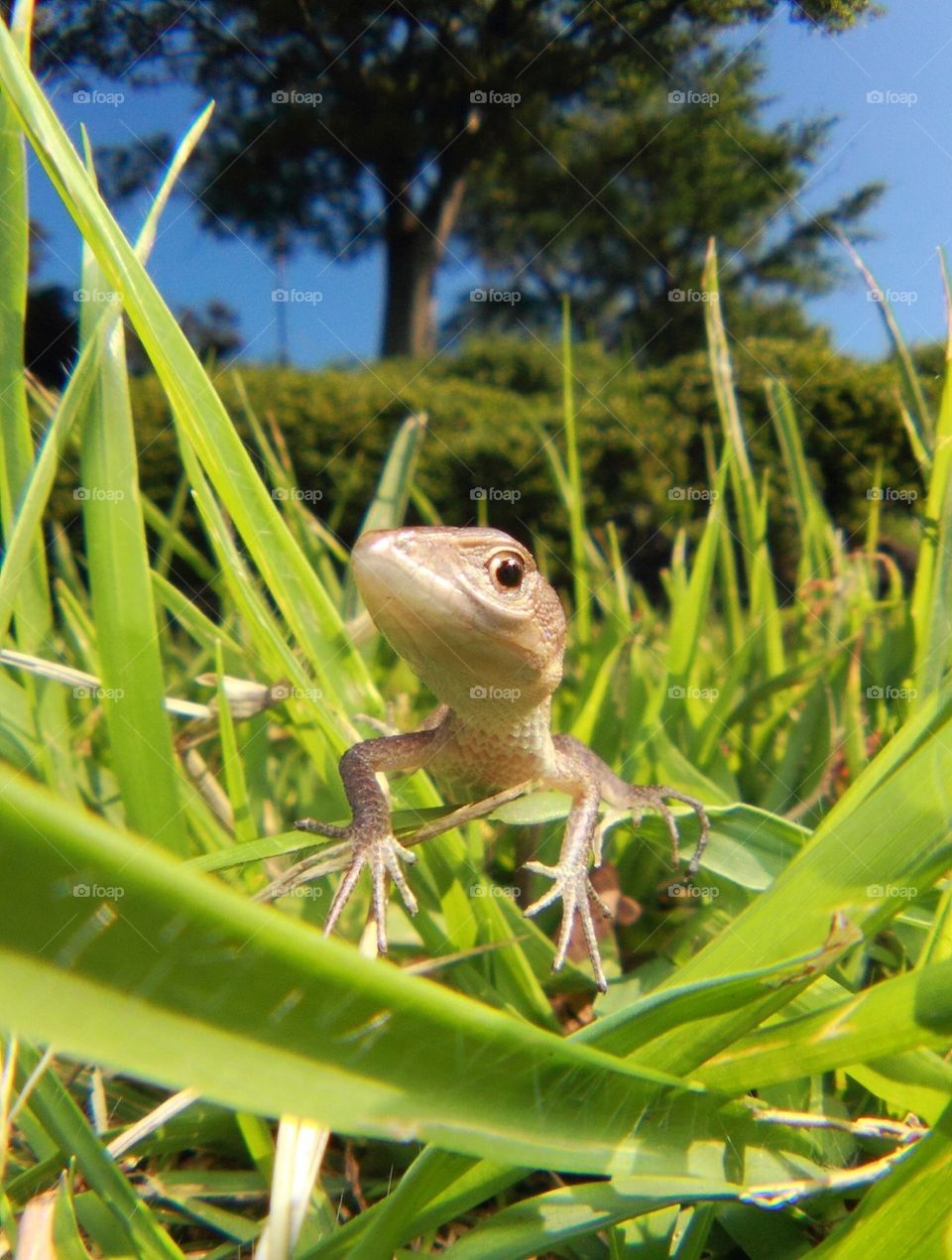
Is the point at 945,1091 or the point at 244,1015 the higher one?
the point at 244,1015

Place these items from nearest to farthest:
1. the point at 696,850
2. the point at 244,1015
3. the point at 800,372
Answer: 1. the point at 244,1015
2. the point at 696,850
3. the point at 800,372

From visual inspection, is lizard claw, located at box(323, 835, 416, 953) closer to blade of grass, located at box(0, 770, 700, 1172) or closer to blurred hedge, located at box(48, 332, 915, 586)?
blade of grass, located at box(0, 770, 700, 1172)

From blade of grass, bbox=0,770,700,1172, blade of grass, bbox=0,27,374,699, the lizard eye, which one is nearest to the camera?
blade of grass, bbox=0,770,700,1172

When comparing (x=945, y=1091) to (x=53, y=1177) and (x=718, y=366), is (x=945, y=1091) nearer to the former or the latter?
(x=53, y=1177)

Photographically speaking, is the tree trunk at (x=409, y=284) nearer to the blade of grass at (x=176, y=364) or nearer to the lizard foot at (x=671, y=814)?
the blade of grass at (x=176, y=364)

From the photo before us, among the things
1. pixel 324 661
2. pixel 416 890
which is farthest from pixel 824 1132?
pixel 324 661

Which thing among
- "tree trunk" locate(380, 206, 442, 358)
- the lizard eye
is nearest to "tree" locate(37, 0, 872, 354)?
"tree trunk" locate(380, 206, 442, 358)

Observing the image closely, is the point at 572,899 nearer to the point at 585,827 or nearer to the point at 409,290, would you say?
the point at 585,827
